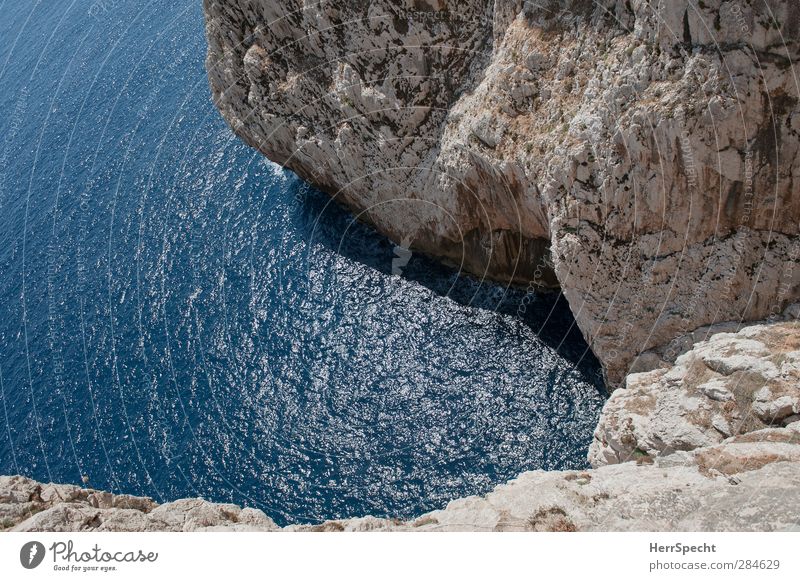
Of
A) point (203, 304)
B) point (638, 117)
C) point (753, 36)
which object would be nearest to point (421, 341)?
point (203, 304)

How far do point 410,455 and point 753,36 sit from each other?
101 feet

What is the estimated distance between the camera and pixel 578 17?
44.3 m

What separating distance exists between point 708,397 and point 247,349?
34.3 metres

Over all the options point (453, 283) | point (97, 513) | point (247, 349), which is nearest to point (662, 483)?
point (97, 513)

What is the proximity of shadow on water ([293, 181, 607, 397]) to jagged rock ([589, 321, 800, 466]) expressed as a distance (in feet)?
33.2

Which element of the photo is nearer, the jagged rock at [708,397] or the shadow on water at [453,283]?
the jagged rock at [708,397]

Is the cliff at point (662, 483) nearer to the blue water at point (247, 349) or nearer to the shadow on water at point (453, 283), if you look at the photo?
the blue water at point (247, 349)

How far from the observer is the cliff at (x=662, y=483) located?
27.2 meters

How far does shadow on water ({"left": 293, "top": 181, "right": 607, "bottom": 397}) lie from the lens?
53.2m
